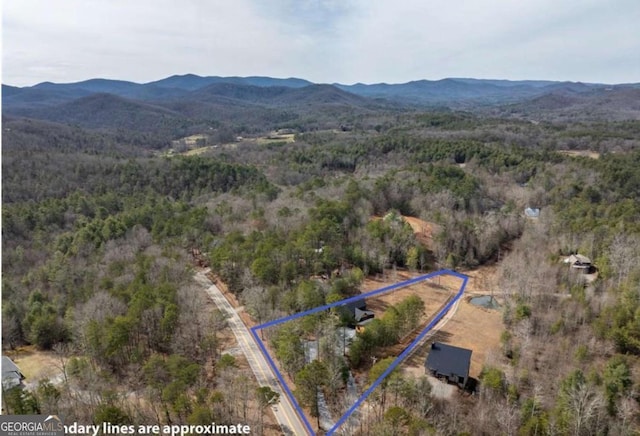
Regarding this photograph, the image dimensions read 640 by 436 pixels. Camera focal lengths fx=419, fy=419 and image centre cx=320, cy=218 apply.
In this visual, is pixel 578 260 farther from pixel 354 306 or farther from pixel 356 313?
pixel 356 313

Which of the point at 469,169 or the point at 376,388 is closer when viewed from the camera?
the point at 376,388

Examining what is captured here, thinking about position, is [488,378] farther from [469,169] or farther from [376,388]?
[469,169]

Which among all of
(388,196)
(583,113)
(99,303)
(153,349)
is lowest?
(153,349)

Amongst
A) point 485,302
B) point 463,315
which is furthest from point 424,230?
point 463,315

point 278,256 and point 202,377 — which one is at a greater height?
point 278,256

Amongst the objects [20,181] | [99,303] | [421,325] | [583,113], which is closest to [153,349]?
[99,303]

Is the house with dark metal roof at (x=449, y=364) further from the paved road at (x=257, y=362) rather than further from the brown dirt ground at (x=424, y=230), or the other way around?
the brown dirt ground at (x=424, y=230)

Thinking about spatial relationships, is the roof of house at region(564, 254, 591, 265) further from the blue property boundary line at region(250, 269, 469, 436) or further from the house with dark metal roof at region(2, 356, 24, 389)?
the house with dark metal roof at region(2, 356, 24, 389)

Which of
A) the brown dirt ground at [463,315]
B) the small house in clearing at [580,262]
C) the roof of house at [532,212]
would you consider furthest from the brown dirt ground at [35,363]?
the roof of house at [532,212]
